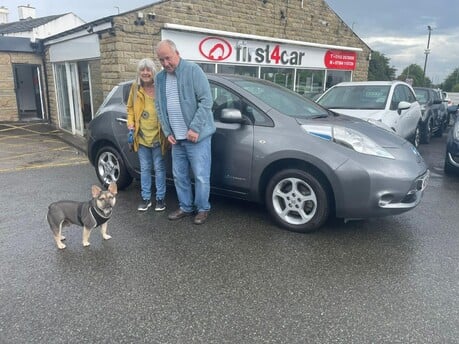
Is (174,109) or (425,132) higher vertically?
(174,109)

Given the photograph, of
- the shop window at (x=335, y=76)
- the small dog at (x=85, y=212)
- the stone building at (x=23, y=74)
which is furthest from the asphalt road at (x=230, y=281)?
the stone building at (x=23, y=74)

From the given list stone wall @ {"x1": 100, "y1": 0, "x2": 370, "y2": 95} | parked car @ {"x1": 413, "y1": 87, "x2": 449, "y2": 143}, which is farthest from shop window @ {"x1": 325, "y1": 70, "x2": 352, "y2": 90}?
parked car @ {"x1": 413, "y1": 87, "x2": 449, "y2": 143}

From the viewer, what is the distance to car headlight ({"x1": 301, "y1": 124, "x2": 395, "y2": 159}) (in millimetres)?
3434

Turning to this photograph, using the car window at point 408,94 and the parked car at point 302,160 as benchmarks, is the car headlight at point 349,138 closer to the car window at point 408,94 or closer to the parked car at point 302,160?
the parked car at point 302,160

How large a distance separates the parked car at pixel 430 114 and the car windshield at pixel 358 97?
2938 millimetres

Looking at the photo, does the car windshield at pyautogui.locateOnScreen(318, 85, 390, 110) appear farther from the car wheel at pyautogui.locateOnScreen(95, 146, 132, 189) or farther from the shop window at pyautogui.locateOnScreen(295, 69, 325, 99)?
the shop window at pyautogui.locateOnScreen(295, 69, 325, 99)

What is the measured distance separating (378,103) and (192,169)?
4.55m

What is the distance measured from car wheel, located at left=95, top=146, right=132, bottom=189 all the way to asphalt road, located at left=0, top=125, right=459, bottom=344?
2.64 ft

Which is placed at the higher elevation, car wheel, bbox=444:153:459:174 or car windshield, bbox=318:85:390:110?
Answer: car windshield, bbox=318:85:390:110

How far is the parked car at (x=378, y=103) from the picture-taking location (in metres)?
6.51

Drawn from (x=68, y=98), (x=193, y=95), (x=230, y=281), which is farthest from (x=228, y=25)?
(x=230, y=281)

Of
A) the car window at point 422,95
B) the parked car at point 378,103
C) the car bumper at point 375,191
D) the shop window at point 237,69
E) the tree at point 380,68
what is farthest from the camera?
the tree at point 380,68

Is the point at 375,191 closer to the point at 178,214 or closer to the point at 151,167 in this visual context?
the point at 178,214

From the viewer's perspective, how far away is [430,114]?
33.0 feet
